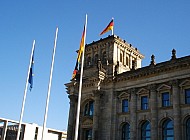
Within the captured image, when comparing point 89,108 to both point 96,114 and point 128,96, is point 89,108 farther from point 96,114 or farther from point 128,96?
point 128,96

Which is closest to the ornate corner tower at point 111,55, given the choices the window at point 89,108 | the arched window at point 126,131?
the window at point 89,108

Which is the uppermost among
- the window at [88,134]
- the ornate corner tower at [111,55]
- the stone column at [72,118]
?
the ornate corner tower at [111,55]

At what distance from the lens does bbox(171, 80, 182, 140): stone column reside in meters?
32.5

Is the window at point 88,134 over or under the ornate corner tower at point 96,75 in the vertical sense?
under

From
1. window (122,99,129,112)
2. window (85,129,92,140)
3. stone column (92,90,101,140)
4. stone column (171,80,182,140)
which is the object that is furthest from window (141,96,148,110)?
window (85,129,92,140)

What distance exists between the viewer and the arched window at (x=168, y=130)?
113ft

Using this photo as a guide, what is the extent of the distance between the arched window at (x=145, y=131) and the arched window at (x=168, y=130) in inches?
88.0

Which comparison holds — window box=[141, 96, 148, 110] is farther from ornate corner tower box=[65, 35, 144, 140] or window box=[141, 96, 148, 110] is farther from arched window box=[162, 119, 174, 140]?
ornate corner tower box=[65, 35, 144, 140]

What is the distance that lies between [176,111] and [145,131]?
19.0 feet

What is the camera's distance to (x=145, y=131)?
A: 122ft

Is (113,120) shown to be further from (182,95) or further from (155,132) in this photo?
(182,95)

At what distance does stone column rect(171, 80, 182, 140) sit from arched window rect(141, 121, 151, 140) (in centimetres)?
467

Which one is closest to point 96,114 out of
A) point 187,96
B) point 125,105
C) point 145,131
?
point 125,105

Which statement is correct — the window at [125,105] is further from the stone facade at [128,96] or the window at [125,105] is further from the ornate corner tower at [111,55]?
the ornate corner tower at [111,55]
